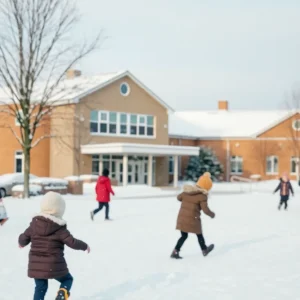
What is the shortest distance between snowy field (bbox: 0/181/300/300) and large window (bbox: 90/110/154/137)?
2151cm

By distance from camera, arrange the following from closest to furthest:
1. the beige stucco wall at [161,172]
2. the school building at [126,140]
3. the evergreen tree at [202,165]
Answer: the school building at [126,140] → the beige stucco wall at [161,172] → the evergreen tree at [202,165]

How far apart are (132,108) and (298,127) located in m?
16.7

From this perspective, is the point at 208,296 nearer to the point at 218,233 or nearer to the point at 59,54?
the point at 218,233

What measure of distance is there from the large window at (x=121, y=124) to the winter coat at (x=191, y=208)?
28.2m

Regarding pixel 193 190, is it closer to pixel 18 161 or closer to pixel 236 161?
pixel 18 161

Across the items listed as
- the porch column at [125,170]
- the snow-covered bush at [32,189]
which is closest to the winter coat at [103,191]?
the snow-covered bush at [32,189]

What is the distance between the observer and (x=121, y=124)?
39.8 meters

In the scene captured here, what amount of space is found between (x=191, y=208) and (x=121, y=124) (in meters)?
30.3

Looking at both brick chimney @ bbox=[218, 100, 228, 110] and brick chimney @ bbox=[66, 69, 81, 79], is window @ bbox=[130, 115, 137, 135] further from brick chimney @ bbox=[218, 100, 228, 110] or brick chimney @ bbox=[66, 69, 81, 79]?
brick chimney @ bbox=[218, 100, 228, 110]

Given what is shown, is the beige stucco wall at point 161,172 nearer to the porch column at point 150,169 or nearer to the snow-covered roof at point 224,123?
the porch column at point 150,169

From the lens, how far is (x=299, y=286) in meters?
7.80

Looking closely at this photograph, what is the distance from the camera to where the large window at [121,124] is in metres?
38.2

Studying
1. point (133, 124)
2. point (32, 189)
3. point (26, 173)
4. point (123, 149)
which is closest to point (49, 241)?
point (26, 173)

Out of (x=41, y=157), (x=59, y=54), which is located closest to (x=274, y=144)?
(x=41, y=157)
